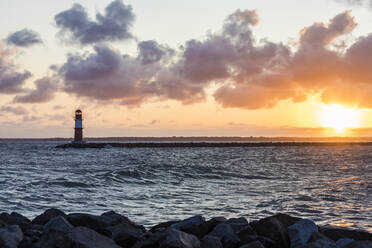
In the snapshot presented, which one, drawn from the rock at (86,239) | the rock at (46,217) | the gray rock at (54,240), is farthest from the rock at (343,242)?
the rock at (46,217)

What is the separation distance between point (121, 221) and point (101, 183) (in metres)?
11.6

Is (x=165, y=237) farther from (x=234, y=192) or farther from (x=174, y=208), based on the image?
(x=234, y=192)

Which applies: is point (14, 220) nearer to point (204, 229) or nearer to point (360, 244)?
point (204, 229)

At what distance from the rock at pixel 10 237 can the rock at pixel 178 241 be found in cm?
235

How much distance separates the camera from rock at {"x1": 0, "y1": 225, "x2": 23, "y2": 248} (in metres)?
6.60

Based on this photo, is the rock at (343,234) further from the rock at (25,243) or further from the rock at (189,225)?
the rock at (25,243)

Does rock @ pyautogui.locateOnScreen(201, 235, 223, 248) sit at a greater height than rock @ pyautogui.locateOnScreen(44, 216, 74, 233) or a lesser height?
lesser

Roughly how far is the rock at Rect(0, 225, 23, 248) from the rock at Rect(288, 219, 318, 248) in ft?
14.9

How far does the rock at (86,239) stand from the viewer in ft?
20.3

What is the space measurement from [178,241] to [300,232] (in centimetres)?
A: 233

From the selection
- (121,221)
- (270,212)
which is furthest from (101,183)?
(121,221)

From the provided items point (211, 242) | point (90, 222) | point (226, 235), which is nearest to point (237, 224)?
point (226, 235)

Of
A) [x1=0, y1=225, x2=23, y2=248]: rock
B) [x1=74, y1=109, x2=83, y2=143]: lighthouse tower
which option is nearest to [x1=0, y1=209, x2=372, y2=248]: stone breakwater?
[x1=0, y1=225, x2=23, y2=248]: rock

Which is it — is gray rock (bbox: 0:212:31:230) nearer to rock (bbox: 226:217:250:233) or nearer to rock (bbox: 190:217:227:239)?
rock (bbox: 190:217:227:239)
